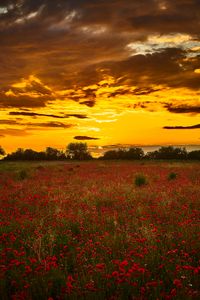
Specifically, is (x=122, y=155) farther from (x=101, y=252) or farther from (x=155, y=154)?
(x=101, y=252)

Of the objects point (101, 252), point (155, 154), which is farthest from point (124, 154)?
point (101, 252)

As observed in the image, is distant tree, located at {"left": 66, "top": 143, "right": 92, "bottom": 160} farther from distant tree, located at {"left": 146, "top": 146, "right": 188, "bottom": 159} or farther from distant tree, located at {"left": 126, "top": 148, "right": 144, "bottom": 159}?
distant tree, located at {"left": 146, "top": 146, "right": 188, "bottom": 159}

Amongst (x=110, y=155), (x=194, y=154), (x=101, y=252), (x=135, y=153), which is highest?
(x=135, y=153)

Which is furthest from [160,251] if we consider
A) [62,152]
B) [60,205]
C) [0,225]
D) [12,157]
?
[62,152]

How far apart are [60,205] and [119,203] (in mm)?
2143

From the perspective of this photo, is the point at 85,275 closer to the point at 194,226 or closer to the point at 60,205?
the point at 194,226

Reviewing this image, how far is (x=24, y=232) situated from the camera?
26.0ft

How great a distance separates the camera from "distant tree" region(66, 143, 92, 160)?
106062mm

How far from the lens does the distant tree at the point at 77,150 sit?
348ft

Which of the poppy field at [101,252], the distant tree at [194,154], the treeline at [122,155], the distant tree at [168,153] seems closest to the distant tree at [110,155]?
the treeline at [122,155]

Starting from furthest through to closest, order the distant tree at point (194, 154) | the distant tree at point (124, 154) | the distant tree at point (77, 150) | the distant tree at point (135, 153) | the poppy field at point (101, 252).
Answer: the distant tree at point (77, 150), the distant tree at point (135, 153), the distant tree at point (124, 154), the distant tree at point (194, 154), the poppy field at point (101, 252)

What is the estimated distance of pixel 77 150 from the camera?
113250 mm

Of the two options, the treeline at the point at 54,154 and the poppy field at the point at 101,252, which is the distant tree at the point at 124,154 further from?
the poppy field at the point at 101,252

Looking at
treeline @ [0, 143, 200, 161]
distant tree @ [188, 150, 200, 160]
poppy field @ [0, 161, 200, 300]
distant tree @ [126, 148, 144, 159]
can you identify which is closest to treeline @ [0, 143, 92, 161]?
treeline @ [0, 143, 200, 161]
